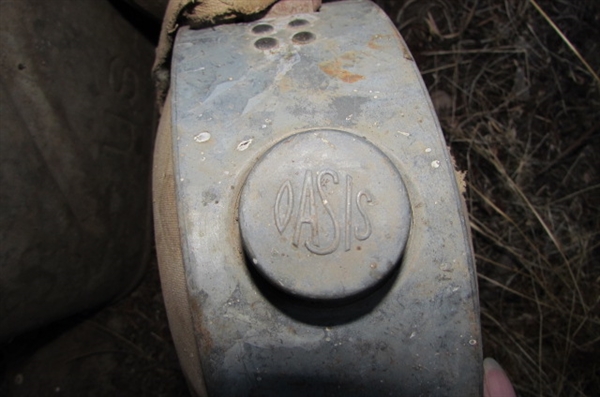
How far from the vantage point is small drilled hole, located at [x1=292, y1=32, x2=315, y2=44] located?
2.89ft

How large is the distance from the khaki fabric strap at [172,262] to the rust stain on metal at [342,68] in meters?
0.28

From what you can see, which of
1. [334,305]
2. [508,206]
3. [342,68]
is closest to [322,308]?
[334,305]

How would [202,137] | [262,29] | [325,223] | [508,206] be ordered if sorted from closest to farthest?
[325,223]
[202,137]
[262,29]
[508,206]

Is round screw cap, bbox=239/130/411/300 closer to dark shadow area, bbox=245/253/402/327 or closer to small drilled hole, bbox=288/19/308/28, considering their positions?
dark shadow area, bbox=245/253/402/327

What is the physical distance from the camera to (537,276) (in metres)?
1.40

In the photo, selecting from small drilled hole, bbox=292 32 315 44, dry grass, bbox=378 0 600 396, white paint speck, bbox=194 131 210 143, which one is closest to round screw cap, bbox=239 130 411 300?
white paint speck, bbox=194 131 210 143

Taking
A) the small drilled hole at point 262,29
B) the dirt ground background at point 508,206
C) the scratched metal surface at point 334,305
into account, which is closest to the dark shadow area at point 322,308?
the scratched metal surface at point 334,305

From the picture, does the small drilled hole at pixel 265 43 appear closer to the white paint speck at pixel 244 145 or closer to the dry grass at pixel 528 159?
the white paint speck at pixel 244 145

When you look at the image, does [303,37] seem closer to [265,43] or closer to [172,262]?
[265,43]

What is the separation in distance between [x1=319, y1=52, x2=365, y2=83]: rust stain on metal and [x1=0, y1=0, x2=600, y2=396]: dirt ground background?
709mm

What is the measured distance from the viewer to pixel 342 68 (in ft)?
2.79

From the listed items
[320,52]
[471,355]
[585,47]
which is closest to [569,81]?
[585,47]

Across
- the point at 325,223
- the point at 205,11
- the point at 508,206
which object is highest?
the point at 205,11

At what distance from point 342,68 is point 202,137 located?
25cm
